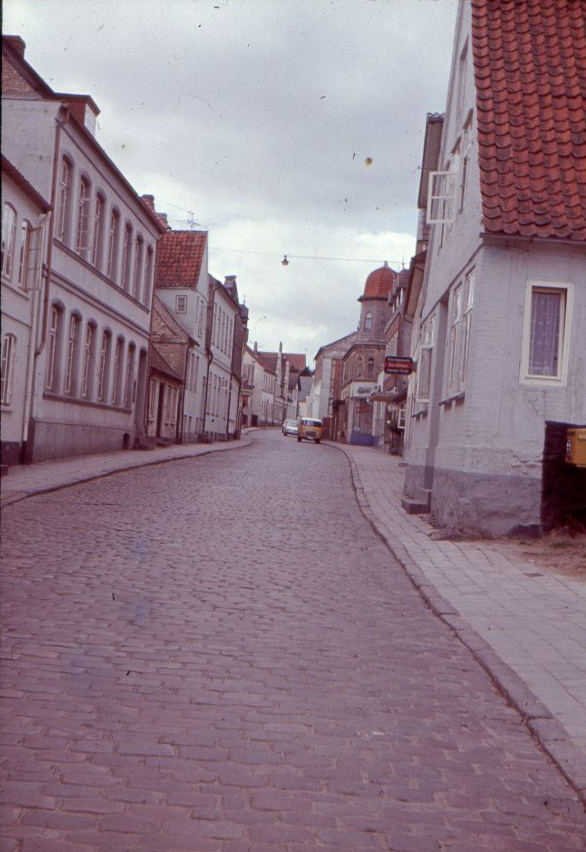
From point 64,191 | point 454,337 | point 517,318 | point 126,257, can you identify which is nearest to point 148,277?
point 126,257

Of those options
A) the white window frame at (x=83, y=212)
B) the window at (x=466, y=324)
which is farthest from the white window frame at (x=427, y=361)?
the white window frame at (x=83, y=212)

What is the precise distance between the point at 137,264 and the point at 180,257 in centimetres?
1375

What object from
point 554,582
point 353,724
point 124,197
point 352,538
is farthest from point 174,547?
point 124,197

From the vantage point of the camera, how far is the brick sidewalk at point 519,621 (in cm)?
552

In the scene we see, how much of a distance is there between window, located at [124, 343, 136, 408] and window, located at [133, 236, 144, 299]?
1.78m

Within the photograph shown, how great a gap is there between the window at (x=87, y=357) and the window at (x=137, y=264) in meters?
3.42

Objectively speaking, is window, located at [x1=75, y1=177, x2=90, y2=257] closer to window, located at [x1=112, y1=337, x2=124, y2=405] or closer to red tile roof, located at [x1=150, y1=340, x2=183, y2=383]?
window, located at [x1=112, y1=337, x2=124, y2=405]

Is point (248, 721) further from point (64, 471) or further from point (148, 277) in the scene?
point (148, 277)

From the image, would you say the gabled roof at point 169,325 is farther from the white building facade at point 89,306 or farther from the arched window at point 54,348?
the arched window at point 54,348

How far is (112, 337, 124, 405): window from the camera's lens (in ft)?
102

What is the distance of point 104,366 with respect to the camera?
30266 millimetres

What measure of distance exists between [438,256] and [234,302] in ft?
136

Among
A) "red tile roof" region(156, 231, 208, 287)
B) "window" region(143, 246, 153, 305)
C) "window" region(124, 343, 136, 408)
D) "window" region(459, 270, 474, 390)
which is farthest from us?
"red tile roof" region(156, 231, 208, 287)

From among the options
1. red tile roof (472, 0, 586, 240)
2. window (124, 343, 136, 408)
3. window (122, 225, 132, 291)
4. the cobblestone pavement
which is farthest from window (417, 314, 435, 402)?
window (124, 343, 136, 408)
